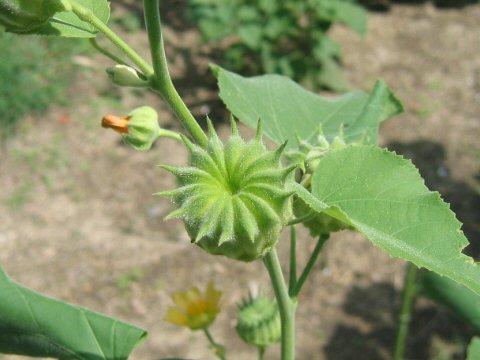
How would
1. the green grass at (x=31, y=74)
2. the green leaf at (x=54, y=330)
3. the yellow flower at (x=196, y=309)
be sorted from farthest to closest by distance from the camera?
the green grass at (x=31, y=74), the yellow flower at (x=196, y=309), the green leaf at (x=54, y=330)

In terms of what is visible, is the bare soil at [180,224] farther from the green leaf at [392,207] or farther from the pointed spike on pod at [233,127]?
the pointed spike on pod at [233,127]

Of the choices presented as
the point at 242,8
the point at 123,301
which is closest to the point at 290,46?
the point at 242,8

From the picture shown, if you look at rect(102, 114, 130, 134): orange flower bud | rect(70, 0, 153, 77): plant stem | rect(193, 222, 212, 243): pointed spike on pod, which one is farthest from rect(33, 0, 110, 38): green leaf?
rect(193, 222, 212, 243): pointed spike on pod

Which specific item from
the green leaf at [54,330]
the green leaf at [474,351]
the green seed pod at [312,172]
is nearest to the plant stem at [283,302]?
the green seed pod at [312,172]

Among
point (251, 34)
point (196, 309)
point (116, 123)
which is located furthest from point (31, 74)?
point (116, 123)

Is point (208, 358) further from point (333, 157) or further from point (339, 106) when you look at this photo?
point (333, 157)

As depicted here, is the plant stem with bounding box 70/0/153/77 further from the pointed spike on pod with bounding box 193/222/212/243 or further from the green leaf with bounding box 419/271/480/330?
the green leaf with bounding box 419/271/480/330
